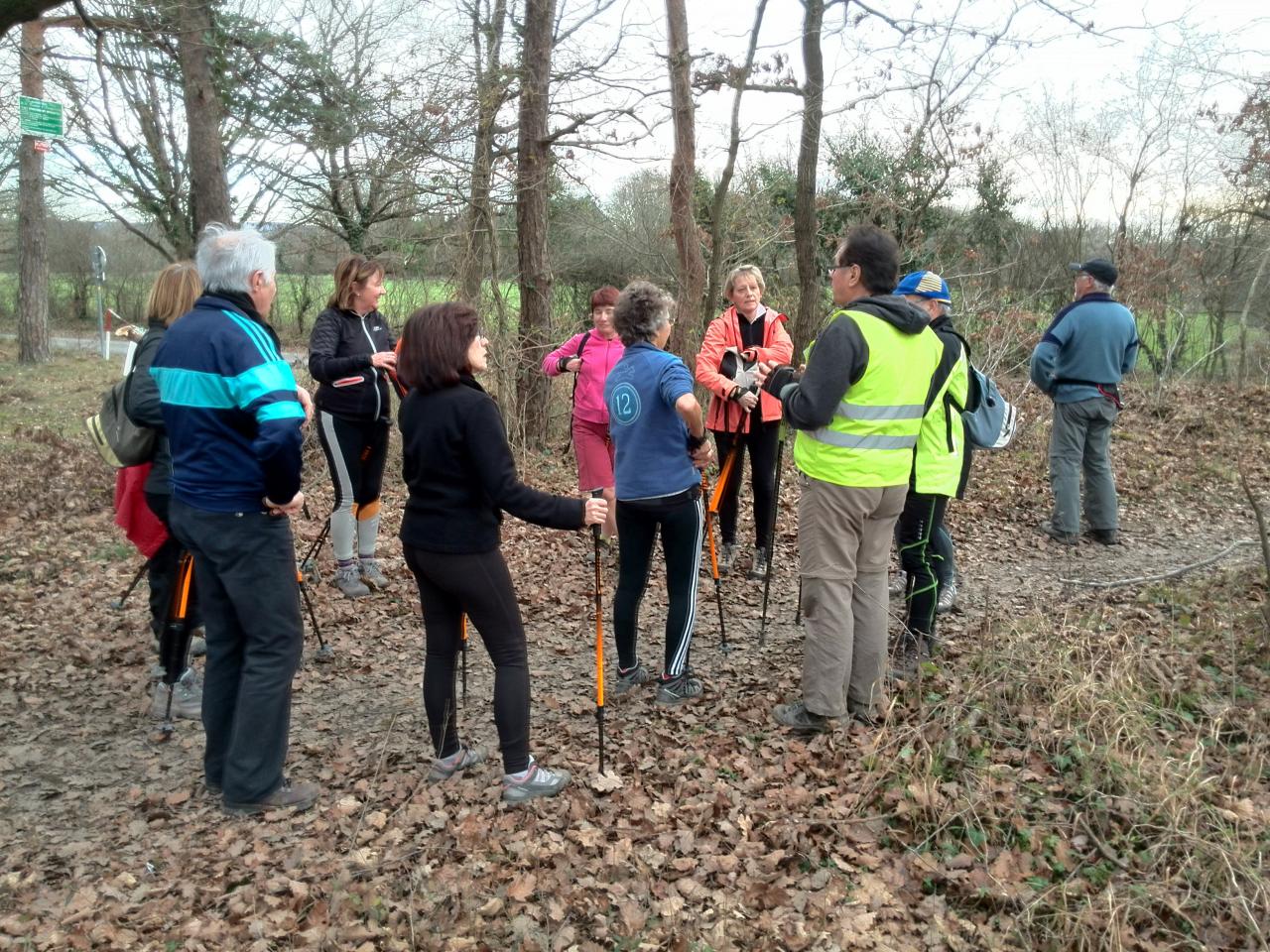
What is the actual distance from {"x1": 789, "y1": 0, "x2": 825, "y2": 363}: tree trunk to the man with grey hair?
8804 millimetres

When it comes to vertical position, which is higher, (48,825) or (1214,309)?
(1214,309)

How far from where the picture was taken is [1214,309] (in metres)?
15.9

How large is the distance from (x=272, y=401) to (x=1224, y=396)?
14.0 metres

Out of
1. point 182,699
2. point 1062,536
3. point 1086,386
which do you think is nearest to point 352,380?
point 182,699

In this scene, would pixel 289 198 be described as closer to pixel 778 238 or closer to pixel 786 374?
pixel 778 238

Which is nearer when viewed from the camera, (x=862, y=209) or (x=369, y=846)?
(x=369, y=846)

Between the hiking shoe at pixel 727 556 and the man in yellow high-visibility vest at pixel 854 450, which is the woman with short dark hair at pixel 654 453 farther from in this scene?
the hiking shoe at pixel 727 556

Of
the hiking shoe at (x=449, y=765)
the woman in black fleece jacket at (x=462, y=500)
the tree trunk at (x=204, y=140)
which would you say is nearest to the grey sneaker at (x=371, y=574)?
the hiking shoe at (x=449, y=765)

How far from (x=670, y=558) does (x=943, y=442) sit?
1.58 metres

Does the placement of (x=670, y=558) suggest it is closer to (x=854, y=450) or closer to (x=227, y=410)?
(x=854, y=450)

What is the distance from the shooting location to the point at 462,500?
11.9 ft

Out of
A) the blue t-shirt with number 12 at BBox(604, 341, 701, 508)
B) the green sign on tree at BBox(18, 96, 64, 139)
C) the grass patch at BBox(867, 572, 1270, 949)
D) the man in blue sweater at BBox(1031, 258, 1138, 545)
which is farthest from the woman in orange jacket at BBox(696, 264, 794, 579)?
the green sign on tree at BBox(18, 96, 64, 139)

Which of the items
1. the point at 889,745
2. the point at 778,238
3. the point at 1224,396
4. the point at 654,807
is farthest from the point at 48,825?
the point at 1224,396

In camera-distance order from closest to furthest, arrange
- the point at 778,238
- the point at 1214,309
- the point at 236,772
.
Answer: the point at 236,772 → the point at 778,238 → the point at 1214,309
